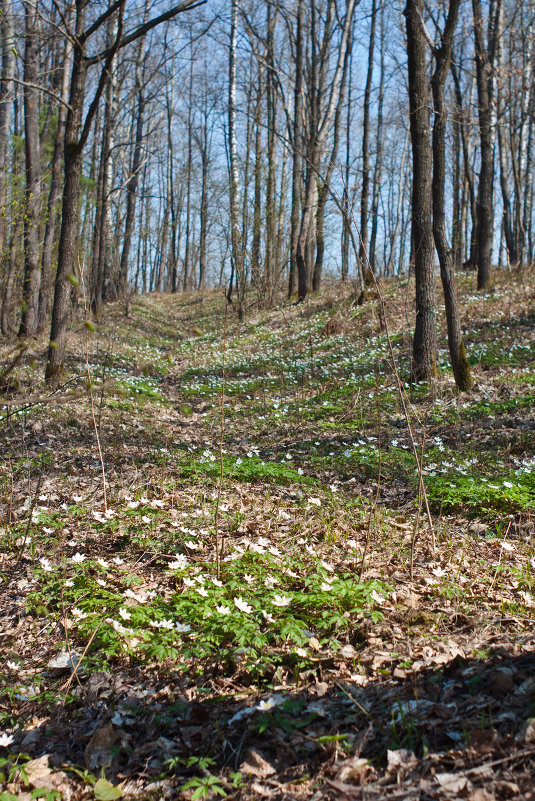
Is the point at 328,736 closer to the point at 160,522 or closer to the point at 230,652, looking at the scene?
the point at 230,652

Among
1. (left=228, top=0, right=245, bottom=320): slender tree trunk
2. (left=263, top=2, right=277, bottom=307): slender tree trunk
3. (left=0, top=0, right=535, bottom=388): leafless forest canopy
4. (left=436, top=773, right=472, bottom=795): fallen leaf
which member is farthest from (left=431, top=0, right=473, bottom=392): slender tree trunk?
(left=263, top=2, right=277, bottom=307): slender tree trunk

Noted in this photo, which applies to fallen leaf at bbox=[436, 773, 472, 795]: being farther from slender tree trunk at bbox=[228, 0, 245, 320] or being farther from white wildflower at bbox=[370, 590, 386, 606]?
slender tree trunk at bbox=[228, 0, 245, 320]

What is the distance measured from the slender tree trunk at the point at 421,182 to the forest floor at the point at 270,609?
1.51m

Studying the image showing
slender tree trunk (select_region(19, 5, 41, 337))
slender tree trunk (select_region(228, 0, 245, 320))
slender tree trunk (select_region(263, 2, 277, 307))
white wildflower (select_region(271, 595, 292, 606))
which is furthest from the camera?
slender tree trunk (select_region(263, 2, 277, 307))

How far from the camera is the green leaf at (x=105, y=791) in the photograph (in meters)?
2.18

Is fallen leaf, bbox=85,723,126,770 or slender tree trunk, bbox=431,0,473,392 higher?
slender tree trunk, bbox=431,0,473,392

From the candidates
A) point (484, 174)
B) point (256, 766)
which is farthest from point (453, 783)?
point (484, 174)

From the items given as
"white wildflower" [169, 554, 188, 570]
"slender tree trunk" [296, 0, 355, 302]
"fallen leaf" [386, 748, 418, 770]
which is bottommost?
"fallen leaf" [386, 748, 418, 770]

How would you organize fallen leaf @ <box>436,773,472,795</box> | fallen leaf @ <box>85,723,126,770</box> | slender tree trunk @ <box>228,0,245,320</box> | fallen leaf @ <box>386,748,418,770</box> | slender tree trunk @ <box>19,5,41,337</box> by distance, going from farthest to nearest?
slender tree trunk @ <box>228,0,245,320</box> < slender tree trunk @ <box>19,5,41,337</box> < fallen leaf @ <box>85,723,126,770</box> < fallen leaf @ <box>386,748,418,770</box> < fallen leaf @ <box>436,773,472,795</box>

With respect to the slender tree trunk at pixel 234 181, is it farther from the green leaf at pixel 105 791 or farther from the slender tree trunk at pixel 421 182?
the green leaf at pixel 105 791

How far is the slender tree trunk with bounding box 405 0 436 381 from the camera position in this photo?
26.2 ft

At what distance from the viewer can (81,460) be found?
607 cm

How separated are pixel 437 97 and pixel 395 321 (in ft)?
19.4

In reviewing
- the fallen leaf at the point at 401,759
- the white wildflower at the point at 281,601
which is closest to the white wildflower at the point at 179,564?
the white wildflower at the point at 281,601
